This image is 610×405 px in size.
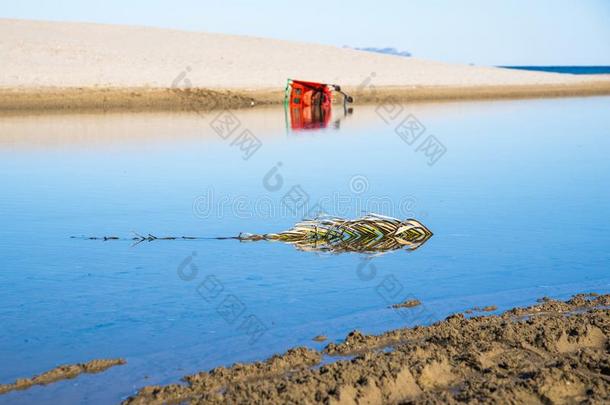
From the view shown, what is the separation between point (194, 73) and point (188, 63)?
3197 millimetres

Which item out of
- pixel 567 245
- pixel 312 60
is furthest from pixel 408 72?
pixel 567 245

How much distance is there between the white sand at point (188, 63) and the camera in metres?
33.3

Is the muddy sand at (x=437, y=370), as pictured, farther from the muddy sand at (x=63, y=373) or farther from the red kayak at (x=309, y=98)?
the red kayak at (x=309, y=98)

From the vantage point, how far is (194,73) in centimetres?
3719

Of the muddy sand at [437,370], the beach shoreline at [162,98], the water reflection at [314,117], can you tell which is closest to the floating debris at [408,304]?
the muddy sand at [437,370]

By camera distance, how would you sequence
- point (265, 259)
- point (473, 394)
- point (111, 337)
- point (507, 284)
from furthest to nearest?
point (265, 259) < point (507, 284) < point (111, 337) < point (473, 394)

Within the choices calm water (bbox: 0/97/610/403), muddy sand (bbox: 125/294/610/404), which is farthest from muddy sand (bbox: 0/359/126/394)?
muddy sand (bbox: 125/294/610/404)

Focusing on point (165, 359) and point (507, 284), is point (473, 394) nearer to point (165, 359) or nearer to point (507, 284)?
point (165, 359)

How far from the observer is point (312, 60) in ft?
152

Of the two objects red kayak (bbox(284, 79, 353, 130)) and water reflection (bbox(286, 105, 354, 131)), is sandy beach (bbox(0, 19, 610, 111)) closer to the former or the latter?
red kayak (bbox(284, 79, 353, 130))

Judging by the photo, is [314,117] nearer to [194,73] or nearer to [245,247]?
[194,73]

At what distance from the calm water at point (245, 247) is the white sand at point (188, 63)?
1610 centimetres

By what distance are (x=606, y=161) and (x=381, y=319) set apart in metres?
10.2

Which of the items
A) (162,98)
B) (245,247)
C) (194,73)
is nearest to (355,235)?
(245,247)
